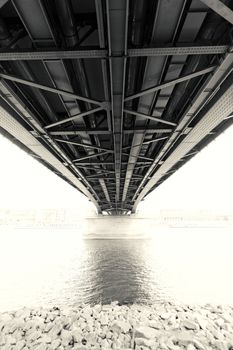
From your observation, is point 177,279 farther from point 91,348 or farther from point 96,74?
point 96,74

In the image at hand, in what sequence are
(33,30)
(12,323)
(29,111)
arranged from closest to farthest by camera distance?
(33,30), (29,111), (12,323)

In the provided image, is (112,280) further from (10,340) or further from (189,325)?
(10,340)

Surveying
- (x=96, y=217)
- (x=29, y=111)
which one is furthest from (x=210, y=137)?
(x=96, y=217)

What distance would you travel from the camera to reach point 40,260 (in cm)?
3344

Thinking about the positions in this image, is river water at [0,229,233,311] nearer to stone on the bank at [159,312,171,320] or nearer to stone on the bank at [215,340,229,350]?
stone on the bank at [159,312,171,320]

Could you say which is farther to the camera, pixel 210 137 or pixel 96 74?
pixel 210 137

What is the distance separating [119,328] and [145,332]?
4.01ft

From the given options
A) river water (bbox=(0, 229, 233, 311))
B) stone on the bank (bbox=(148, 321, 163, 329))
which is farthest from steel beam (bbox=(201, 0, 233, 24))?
river water (bbox=(0, 229, 233, 311))

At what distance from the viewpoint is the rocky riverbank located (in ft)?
30.2

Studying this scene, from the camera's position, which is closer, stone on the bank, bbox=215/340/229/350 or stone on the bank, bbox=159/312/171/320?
stone on the bank, bbox=215/340/229/350

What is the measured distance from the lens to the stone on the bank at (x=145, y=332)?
386 inches

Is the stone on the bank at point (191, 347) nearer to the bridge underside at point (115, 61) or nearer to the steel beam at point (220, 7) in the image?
the bridge underside at point (115, 61)

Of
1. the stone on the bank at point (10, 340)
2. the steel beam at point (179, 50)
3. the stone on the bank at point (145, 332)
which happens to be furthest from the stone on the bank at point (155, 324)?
the steel beam at point (179, 50)

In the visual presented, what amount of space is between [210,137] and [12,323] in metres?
12.1
